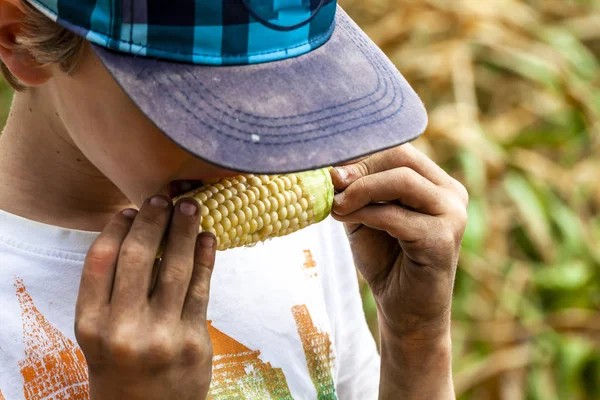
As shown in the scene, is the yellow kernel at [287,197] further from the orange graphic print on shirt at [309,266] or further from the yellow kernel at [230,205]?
the orange graphic print on shirt at [309,266]

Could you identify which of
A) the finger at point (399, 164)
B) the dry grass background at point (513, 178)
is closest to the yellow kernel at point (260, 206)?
the finger at point (399, 164)

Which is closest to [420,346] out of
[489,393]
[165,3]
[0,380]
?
[0,380]

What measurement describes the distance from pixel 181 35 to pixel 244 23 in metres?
0.09

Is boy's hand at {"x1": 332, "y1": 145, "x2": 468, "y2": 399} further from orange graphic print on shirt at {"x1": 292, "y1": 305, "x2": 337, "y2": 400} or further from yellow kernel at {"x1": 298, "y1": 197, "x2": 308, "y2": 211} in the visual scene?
orange graphic print on shirt at {"x1": 292, "y1": 305, "x2": 337, "y2": 400}

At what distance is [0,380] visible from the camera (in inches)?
48.9

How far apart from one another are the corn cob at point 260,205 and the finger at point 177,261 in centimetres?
7

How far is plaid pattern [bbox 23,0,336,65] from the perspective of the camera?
1.04m

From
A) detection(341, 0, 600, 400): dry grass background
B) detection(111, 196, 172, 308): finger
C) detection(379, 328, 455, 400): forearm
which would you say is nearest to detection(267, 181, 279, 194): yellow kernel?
detection(111, 196, 172, 308): finger

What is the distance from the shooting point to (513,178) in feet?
11.8

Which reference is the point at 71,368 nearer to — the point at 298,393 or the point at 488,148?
the point at 298,393

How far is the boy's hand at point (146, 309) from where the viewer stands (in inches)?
43.4

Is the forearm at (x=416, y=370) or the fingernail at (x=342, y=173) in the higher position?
the fingernail at (x=342, y=173)

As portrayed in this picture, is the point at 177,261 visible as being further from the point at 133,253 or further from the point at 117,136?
the point at 117,136

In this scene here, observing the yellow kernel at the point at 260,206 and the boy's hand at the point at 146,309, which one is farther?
the yellow kernel at the point at 260,206
